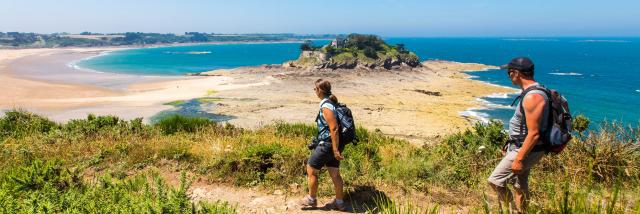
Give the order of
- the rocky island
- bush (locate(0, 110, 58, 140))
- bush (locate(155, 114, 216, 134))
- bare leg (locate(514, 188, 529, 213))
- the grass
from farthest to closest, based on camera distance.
→ the rocky island, bush (locate(155, 114, 216, 134)), bush (locate(0, 110, 58, 140)), the grass, bare leg (locate(514, 188, 529, 213))

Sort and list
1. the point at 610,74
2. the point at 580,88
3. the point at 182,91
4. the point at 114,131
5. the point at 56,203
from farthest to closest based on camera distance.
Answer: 1. the point at 610,74
2. the point at 580,88
3. the point at 182,91
4. the point at 114,131
5. the point at 56,203

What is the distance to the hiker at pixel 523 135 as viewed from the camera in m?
3.46

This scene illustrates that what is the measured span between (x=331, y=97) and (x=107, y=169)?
3.99 m

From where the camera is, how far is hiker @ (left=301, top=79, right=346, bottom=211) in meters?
4.45

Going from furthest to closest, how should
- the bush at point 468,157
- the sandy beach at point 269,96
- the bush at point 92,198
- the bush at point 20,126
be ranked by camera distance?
the sandy beach at point 269,96, the bush at point 20,126, the bush at point 468,157, the bush at point 92,198

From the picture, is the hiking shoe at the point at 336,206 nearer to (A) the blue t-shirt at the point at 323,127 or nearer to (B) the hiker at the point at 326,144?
(B) the hiker at the point at 326,144

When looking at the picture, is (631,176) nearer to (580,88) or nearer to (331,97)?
(331,97)

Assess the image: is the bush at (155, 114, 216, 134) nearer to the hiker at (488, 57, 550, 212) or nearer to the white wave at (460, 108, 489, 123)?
the hiker at (488, 57, 550, 212)

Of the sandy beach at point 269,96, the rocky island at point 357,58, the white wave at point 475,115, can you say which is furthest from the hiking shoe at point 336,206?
the rocky island at point 357,58

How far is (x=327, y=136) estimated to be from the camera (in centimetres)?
459

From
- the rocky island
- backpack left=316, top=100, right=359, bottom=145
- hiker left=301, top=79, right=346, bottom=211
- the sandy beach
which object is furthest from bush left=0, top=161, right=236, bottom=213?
the rocky island

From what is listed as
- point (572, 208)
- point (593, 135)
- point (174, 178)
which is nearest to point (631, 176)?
point (593, 135)

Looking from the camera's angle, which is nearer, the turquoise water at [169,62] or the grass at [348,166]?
the grass at [348,166]

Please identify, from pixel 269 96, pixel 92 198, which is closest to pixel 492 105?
pixel 269 96
